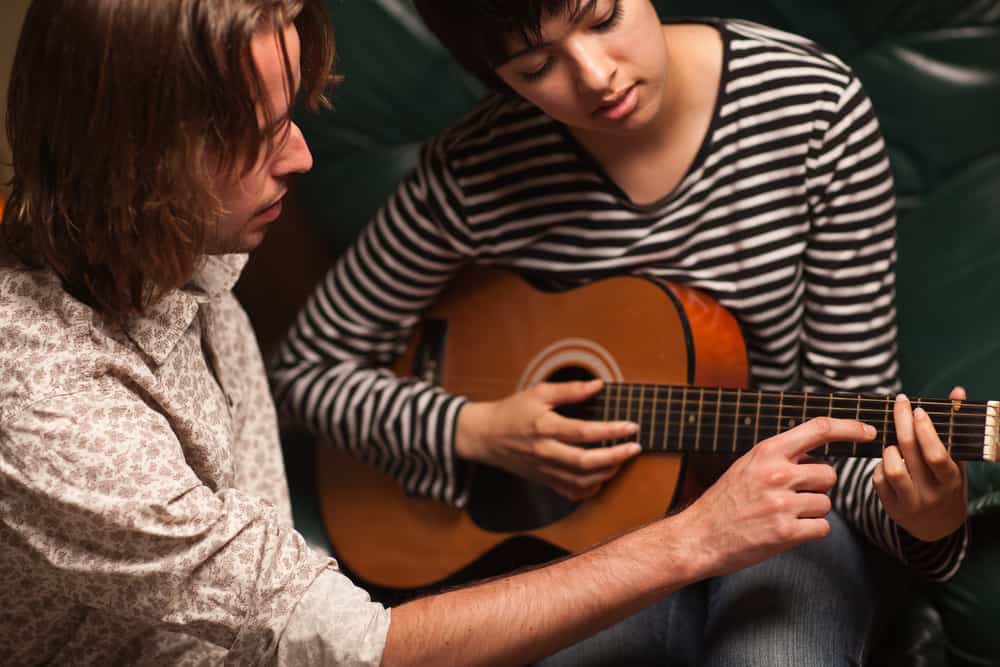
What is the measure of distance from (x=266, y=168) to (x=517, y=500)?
57cm

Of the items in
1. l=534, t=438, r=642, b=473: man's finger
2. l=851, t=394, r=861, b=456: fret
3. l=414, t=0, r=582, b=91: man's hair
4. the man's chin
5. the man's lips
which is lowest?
l=534, t=438, r=642, b=473: man's finger

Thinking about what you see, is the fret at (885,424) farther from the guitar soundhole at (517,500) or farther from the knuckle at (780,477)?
the guitar soundhole at (517,500)

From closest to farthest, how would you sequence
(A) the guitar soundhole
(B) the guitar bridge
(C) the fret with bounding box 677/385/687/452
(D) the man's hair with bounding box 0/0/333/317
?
1. (D) the man's hair with bounding box 0/0/333/317
2. (C) the fret with bounding box 677/385/687/452
3. (A) the guitar soundhole
4. (B) the guitar bridge

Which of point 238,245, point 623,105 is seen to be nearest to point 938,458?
point 623,105

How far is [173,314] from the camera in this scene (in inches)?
38.0

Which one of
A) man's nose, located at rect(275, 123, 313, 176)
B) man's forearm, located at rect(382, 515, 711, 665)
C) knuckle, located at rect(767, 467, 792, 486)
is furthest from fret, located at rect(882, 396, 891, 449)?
man's nose, located at rect(275, 123, 313, 176)

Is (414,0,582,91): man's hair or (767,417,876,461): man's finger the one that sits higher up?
(414,0,582,91): man's hair

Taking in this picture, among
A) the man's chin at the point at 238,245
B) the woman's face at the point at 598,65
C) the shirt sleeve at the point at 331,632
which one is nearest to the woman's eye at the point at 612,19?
the woman's face at the point at 598,65

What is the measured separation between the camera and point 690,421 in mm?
1110

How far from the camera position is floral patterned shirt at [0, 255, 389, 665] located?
82 centimetres

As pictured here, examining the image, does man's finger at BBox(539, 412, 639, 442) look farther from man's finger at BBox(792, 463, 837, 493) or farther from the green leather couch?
the green leather couch

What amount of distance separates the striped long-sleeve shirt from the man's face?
0.35m

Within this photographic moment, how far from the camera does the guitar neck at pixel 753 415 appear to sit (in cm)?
92

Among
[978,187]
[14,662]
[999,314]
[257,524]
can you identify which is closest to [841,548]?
[999,314]
